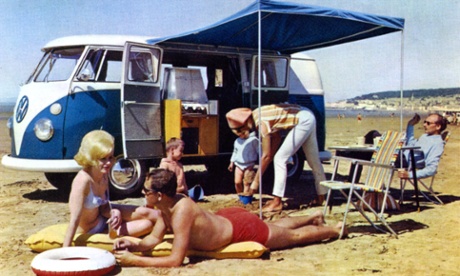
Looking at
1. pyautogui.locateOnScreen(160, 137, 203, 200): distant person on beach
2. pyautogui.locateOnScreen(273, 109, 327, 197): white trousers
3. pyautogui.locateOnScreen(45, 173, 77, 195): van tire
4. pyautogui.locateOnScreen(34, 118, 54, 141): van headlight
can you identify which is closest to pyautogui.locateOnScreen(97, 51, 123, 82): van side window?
pyautogui.locateOnScreen(34, 118, 54, 141): van headlight

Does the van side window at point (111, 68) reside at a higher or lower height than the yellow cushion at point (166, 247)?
higher

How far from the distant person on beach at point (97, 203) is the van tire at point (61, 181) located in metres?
3.38

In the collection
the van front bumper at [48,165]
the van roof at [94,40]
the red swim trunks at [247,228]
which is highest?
the van roof at [94,40]

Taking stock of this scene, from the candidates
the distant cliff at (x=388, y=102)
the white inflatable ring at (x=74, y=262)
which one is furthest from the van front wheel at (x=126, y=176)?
the distant cliff at (x=388, y=102)

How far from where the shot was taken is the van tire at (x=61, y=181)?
749cm

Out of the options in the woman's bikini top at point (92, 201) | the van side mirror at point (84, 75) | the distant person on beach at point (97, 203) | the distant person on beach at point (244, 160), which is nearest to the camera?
the distant person on beach at point (97, 203)

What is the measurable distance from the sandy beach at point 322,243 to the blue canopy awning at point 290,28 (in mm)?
2097

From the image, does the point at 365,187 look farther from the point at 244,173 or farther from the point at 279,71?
the point at 279,71

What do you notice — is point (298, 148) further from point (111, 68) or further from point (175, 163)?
point (111, 68)

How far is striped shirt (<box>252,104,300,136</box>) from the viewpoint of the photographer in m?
5.93

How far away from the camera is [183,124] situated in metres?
7.33

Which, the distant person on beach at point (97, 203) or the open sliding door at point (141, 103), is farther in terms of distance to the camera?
the open sliding door at point (141, 103)

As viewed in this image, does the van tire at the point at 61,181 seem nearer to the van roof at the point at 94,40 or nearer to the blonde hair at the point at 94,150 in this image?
the van roof at the point at 94,40

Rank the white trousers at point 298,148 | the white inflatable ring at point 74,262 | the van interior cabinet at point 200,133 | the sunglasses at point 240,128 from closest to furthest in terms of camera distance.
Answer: the white inflatable ring at point 74,262, the white trousers at point 298,148, the sunglasses at point 240,128, the van interior cabinet at point 200,133
